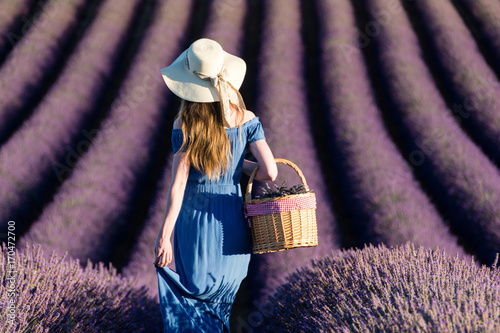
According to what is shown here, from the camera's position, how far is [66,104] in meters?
5.56

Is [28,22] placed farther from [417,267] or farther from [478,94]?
[417,267]

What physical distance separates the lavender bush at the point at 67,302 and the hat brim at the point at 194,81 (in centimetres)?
122

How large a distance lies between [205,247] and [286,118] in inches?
122

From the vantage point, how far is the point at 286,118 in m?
5.06

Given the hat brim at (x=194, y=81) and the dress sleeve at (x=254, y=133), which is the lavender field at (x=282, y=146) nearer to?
the dress sleeve at (x=254, y=133)

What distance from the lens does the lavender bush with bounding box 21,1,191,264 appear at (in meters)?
3.90

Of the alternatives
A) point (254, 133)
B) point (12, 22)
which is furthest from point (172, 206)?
point (12, 22)

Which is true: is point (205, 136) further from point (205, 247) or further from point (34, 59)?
point (34, 59)

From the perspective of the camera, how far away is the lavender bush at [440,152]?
373cm

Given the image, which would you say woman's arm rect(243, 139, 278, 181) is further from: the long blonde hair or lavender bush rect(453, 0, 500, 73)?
lavender bush rect(453, 0, 500, 73)

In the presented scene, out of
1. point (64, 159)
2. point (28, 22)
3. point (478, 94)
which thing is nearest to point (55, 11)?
point (28, 22)

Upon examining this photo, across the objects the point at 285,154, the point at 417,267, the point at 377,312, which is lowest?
the point at 285,154

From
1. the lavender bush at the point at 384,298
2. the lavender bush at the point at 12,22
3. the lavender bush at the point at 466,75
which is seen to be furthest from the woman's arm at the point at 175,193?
the lavender bush at the point at 12,22

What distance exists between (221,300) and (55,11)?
22.9 feet
